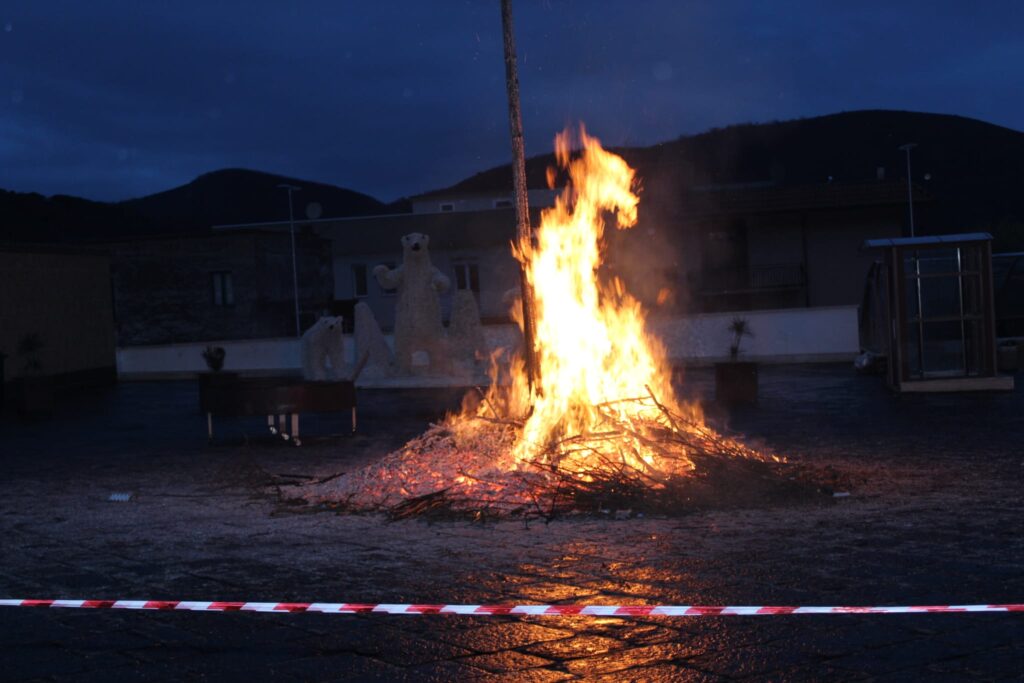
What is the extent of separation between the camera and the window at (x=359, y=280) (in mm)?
52688

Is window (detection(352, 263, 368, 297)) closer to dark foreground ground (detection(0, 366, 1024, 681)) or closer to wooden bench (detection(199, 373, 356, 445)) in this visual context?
wooden bench (detection(199, 373, 356, 445))

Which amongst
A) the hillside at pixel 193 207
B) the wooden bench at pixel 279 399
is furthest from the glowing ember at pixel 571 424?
the hillside at pixel 193 207

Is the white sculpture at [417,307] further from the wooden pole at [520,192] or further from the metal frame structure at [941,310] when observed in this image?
the wooden pole at [520,192]

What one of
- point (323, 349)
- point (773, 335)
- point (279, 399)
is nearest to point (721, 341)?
point (773, 335)

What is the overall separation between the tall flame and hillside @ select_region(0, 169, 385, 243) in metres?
104

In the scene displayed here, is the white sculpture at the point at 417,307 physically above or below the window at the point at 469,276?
below

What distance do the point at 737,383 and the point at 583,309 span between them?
27.3ft

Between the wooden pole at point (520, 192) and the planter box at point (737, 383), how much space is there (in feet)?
28.5

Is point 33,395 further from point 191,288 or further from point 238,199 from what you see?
point 238,199

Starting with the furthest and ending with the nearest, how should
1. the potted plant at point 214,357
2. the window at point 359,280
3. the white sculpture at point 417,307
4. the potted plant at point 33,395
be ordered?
1. the window at point 359,280
2. the potted plant at point 214,357
3. the white sculpture at point 417,307
4. the potted plant at point 33,395

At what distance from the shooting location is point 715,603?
6391mm

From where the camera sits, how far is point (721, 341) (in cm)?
3192

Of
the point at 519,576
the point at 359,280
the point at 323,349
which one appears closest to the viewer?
the point at 519,576

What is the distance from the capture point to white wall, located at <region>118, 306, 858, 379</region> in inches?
1217
